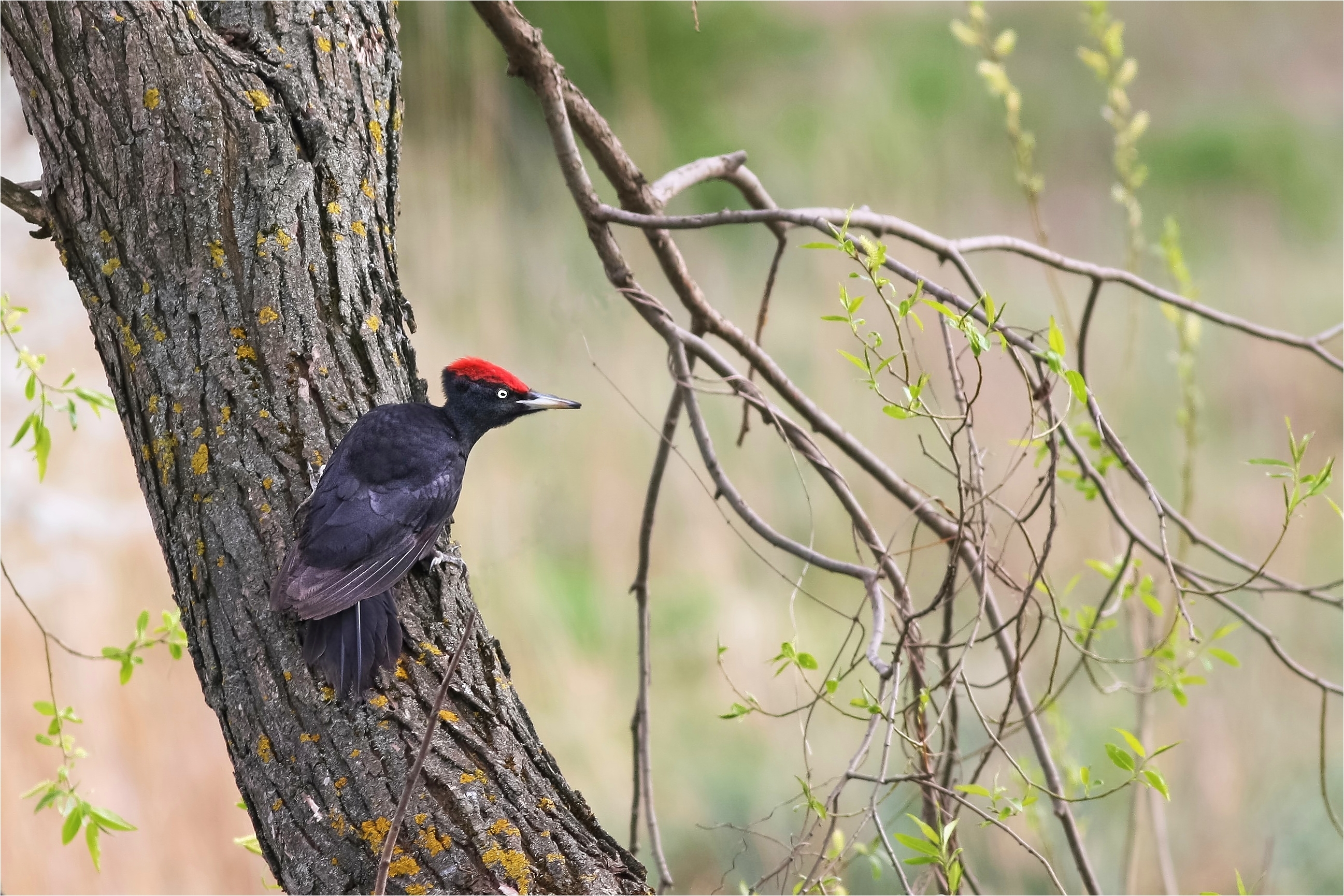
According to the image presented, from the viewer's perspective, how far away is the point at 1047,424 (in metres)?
1.55

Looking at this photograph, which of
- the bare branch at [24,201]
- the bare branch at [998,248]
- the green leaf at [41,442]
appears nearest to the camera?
the bare branch at [24,201]

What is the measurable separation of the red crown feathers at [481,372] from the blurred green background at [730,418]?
314mm

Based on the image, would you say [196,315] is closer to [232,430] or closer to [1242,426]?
[232,430]

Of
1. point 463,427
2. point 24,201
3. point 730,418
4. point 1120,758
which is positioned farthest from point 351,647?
point 730,418

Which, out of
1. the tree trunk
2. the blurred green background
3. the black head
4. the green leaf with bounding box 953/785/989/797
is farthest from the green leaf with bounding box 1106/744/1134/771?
the blurred green background

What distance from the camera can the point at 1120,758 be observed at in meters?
1.16

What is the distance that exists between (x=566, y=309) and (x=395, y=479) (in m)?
0.85

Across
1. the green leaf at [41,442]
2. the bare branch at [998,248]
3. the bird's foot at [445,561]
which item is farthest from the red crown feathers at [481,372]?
the green leaf at [41,442]

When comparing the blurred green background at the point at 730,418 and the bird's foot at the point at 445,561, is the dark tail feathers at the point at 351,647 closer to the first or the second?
the bird's foot at the point at 445,561

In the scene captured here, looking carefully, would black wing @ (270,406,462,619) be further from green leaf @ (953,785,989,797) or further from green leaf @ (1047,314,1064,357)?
green leaf @ (1047,314,1064,357)

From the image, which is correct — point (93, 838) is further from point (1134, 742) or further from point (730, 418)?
point (730, 418)

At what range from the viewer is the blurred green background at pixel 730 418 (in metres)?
3.70

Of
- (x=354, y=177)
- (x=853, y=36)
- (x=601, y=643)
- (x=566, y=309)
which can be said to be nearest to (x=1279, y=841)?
(x=601, y=643)

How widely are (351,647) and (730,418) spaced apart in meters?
4.11
